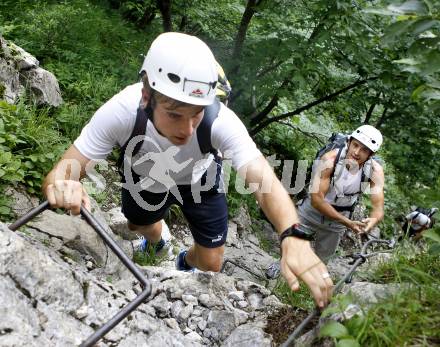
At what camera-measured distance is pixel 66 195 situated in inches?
102

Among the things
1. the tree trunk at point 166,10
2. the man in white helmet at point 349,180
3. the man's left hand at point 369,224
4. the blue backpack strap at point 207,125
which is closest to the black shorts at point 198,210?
the blue backpack strap at point 207,125

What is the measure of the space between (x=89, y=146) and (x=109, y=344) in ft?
4.57

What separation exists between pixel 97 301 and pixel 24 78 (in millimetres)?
4921

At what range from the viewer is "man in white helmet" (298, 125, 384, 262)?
228 inches

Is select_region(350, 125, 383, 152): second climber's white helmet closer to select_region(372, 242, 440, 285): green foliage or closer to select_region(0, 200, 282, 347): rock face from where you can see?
select_region(0, 200, 282, 347): rock face

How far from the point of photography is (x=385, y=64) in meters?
6.31

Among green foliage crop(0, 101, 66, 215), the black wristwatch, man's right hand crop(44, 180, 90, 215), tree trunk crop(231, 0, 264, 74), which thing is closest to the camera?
the black wristwatch

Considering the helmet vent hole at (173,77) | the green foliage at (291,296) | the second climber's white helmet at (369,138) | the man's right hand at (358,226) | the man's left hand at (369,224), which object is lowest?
the man's right hand at (358,226)

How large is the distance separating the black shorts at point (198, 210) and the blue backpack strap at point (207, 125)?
1.10m

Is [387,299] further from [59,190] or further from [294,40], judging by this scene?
[294,40]

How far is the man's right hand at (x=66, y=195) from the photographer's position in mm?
2566

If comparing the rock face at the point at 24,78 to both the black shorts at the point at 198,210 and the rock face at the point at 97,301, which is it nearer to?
the black shorts at the point at 198,210

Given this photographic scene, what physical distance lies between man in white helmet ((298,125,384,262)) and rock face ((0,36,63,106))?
400 cm

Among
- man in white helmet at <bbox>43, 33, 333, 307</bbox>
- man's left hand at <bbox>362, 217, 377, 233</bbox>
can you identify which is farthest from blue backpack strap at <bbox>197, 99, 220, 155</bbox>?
man's left hand at <bbox>362, 217, 377, 233</bbox>
